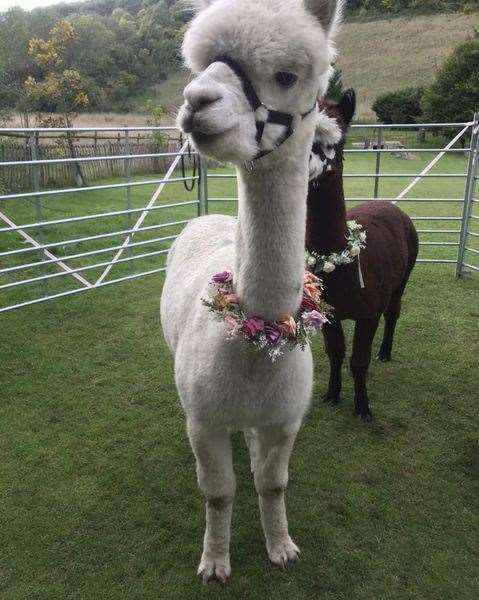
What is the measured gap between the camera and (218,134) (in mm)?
1146

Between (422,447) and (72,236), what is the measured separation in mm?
5599

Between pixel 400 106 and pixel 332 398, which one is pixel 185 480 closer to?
pixel 332 398

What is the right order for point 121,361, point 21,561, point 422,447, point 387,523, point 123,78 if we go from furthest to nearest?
point 123,78 → point 121,361 → point 422,447 → point 387,523 → point 21,561

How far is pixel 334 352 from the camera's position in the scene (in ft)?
10.3

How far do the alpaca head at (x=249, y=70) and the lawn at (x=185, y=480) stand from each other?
66.3 inches

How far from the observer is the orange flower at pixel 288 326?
152 cm

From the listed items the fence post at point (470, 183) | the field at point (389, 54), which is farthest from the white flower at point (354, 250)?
the field at point (389, 54)

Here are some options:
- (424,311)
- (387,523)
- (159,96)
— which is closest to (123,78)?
(159,96)

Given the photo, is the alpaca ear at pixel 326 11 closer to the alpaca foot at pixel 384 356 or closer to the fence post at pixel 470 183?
the alpaca foot at pixel 384 356

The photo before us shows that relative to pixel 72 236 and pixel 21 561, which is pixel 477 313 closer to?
pixel 21 561

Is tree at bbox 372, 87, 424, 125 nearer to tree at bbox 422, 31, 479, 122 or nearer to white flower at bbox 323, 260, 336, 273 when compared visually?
tree at bbox 422, 31, 479, 122

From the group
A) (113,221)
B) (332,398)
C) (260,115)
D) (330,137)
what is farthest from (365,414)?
(113,221)

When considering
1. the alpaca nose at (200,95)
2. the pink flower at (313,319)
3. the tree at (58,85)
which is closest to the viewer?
the alpaca nose at (200,95)

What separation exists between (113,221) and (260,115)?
23.1 ft
